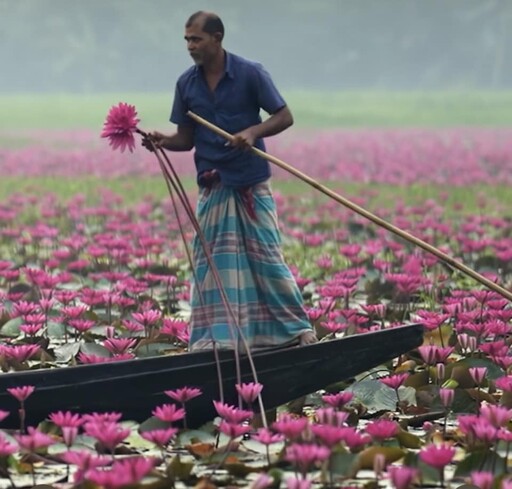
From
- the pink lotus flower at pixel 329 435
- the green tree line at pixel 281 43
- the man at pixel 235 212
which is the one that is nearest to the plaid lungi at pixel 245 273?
the man at pixel 235 212

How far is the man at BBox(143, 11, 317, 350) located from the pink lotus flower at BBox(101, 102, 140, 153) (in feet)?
0.90

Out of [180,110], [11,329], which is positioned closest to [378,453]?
→ [180,110]

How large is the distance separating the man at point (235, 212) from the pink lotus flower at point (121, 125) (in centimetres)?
27

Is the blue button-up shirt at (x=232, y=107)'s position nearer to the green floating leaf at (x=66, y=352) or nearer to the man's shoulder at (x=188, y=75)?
the man's shoulder at (x=188, y=75)

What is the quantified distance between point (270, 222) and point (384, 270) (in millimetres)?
2434

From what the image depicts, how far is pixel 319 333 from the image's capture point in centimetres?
659

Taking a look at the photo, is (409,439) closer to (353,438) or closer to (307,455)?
(353,438)

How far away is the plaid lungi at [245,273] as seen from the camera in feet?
18.7

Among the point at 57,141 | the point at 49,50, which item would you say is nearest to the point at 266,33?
the point at 49,50

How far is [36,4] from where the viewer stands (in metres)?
54.8

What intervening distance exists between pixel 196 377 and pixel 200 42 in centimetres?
120

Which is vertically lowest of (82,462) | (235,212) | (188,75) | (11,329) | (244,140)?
(82,462)

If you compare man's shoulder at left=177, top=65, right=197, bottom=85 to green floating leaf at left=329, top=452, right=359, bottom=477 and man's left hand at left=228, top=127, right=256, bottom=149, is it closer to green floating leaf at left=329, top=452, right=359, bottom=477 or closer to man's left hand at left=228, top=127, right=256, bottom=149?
man's left hand at left=228, top=127, right=256, bottom=149

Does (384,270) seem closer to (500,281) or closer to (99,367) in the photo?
(500,281)
